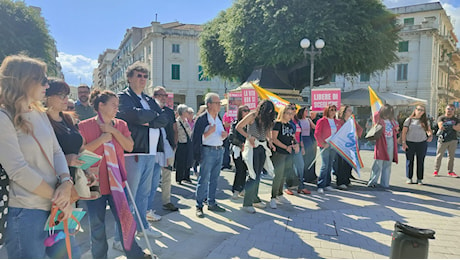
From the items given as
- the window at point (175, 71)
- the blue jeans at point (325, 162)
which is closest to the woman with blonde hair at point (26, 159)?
the blue jeans at point (325, 162)

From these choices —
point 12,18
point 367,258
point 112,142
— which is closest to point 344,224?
point 367,258

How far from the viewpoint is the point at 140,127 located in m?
3.67

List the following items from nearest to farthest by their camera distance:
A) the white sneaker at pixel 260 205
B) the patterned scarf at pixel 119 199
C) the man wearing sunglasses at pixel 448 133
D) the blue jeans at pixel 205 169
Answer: the patterned scarf at pixel 119 199 < the blue jeans at pixel 205 169 < the white sneaker at pixel 260 205 < the man wearing sunglasses at pixel 448 133

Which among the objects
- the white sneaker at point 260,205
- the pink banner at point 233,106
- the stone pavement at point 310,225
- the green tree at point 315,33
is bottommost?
the stone pavement at point 310,225

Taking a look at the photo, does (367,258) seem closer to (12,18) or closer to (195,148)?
(195,148)

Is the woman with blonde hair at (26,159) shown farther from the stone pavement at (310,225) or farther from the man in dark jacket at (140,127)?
the stone pavement at (310,225)

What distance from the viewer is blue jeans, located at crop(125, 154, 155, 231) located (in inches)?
139

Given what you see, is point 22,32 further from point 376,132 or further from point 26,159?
point 26,159

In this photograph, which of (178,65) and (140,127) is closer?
(140,127)

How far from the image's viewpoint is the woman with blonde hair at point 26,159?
1854 millimetres

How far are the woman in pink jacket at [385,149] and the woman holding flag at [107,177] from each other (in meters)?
5.89

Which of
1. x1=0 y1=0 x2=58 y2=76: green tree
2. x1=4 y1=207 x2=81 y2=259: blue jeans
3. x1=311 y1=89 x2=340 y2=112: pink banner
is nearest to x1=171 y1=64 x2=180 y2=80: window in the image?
x1=0 y1=0 x2=58 y2=76: green tree

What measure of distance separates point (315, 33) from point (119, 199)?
617 inches

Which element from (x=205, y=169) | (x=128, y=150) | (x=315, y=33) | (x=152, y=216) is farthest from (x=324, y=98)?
(x=315, y=33)
